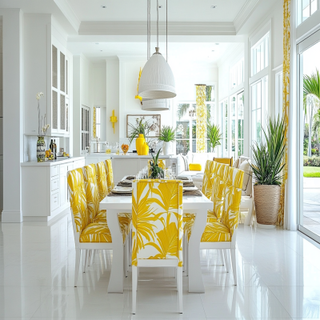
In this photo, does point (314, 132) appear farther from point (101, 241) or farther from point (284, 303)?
point (101, 241)

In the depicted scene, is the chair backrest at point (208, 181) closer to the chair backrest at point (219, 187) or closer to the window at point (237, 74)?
the chair backrest at point (219, 187)

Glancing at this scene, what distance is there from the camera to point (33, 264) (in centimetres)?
337

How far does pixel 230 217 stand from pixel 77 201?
1.19 metres

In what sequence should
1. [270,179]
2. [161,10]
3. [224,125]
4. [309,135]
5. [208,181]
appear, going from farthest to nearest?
[224,125], [161,10], [270,179], [309,135], [208,181]

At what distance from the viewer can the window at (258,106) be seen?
6.08 metres

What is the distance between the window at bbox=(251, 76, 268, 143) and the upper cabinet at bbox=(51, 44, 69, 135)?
3420 millimetres

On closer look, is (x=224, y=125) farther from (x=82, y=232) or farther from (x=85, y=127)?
(x=82, y=232)

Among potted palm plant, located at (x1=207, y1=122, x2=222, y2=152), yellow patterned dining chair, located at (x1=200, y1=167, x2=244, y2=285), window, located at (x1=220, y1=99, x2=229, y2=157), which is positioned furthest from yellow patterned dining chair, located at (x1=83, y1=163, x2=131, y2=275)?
potted palm plant, located at (x1=207, y1=122, x2=222, y2=152)

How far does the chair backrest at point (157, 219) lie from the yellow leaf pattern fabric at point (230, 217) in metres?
0.48

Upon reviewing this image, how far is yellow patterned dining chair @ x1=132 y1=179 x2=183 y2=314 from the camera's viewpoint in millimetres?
2320

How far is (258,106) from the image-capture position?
6461 millimetres

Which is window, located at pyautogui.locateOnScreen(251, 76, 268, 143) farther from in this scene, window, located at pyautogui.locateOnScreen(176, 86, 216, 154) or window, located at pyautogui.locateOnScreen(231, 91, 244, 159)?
window, located at pyautogui.locateOnScreen(176, 86, 216, 154)

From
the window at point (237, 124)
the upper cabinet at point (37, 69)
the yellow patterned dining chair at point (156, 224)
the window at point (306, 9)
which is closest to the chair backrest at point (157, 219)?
the yellow patterned dining chair at point (156, 224)

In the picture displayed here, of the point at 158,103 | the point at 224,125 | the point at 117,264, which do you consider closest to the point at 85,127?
the point at 224,125
